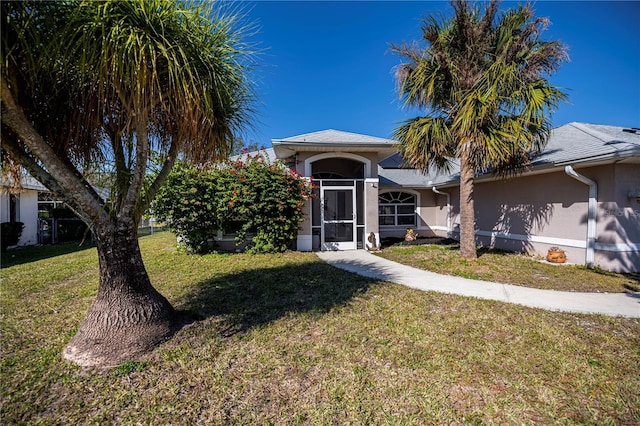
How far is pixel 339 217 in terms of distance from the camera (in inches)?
454

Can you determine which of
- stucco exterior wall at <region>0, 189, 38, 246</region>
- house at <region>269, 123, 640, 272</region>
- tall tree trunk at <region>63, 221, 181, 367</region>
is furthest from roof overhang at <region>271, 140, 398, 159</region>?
stucco exterior wall at <region>0, 189, 38, 246</region>

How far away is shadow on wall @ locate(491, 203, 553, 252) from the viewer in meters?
9.49

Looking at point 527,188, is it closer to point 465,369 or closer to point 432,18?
point 432,18

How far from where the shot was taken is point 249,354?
347 cm

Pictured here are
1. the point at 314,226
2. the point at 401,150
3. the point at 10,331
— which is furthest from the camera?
the point at 314,226

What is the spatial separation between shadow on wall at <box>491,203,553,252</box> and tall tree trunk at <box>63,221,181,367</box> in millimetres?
11247

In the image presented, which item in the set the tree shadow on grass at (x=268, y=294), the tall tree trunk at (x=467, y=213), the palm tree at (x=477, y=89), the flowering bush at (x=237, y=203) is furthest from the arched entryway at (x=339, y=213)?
the tall tree trunk at (x=467, y=213)

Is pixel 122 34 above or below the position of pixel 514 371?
above

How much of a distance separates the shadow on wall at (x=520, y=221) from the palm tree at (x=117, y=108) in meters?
10.2

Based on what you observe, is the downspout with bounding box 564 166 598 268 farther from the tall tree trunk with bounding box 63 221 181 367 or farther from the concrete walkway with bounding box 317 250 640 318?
the tall tree trunk with bounding box 63 221 181 367

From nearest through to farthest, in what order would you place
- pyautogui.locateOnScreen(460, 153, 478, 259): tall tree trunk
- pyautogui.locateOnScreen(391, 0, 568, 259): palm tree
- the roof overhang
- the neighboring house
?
pyautogui.locateOnScreen(391, 0, 568, 259): palm tree → pyautogui.locateOnScreen(460, 153, 478, 259): tall tree trunk → the roof overhang → the neighboring house

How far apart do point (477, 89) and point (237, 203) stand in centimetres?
814

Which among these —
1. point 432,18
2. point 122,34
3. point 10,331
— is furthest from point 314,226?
point 122,34

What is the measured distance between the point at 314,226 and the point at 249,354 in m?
8.22
